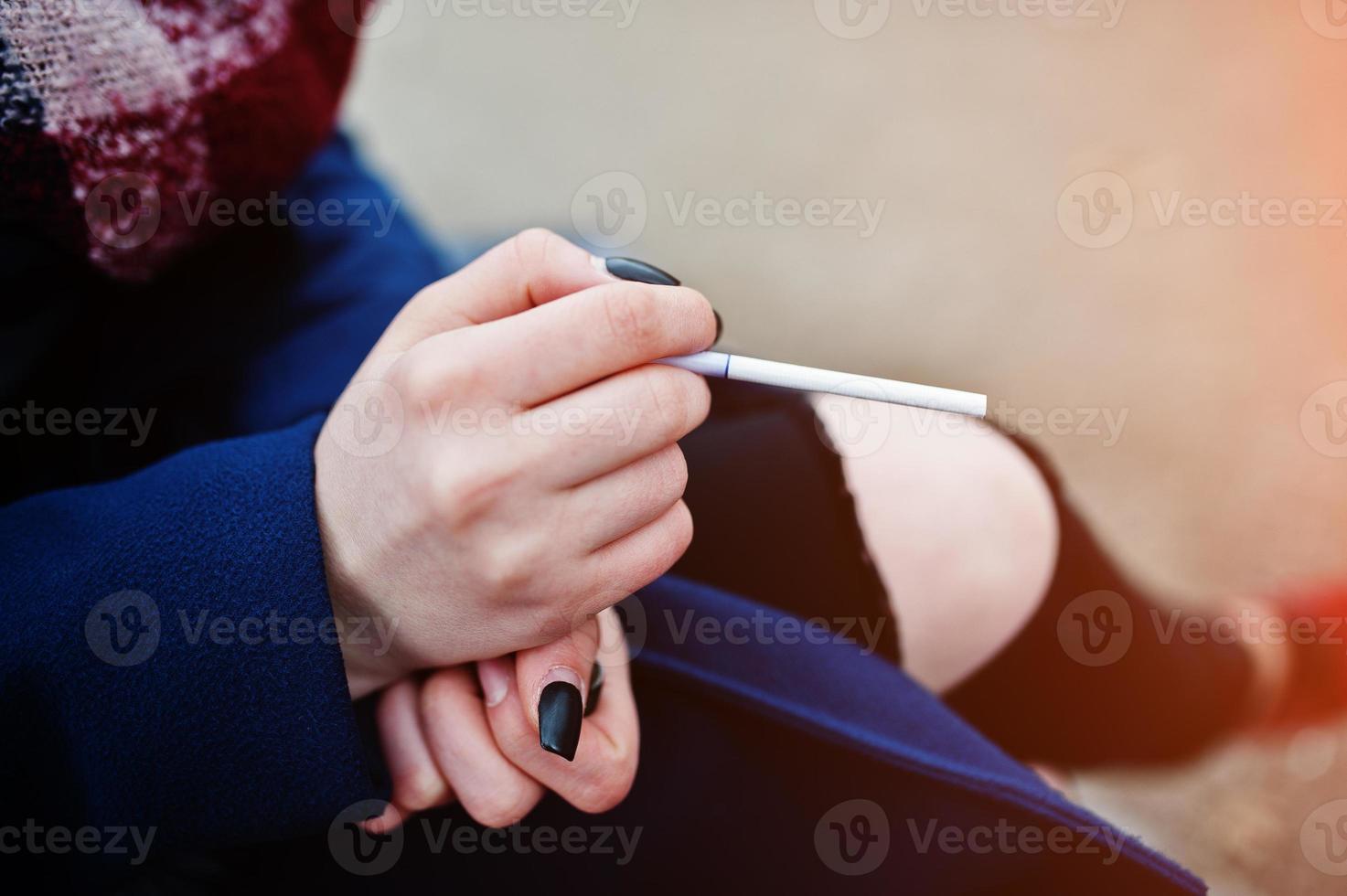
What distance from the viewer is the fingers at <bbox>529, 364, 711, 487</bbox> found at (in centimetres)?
41

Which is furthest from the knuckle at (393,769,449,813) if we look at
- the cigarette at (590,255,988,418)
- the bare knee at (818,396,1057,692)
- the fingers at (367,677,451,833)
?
the bare knee at (818,396,1057,692)

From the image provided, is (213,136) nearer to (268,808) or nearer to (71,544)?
(71,544)

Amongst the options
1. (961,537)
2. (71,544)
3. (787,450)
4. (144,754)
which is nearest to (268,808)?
(144,754)

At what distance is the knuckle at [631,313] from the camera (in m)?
0.41

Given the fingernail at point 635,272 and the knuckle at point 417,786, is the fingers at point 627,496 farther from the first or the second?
the knuckle at point 417,786

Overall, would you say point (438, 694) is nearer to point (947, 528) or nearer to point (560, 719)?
point (560, 719)

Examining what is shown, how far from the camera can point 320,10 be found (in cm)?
72

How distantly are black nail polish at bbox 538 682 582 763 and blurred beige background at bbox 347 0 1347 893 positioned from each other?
0.84m

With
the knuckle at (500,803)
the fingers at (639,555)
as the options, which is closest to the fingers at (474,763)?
the knuckle at (500,803)

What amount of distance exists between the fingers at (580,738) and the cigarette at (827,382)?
188mm

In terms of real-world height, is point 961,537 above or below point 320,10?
below

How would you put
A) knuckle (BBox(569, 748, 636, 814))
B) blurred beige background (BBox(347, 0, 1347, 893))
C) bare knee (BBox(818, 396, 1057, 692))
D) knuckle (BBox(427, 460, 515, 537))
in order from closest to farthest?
1. knuckle (BBox(427, 460, 515, 537))
2. knuckle (BBox(569, 748, 636, 814))
3. bare knee (BBox(818, 396, 1057, 692))
4. blurred beige background (BBox(347, 0, 1347, 893))

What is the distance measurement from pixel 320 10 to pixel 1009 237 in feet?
3.66

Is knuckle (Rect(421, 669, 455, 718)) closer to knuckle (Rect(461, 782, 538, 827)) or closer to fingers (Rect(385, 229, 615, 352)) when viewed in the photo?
knuckle (Rect(461, 782, 538, 827))
